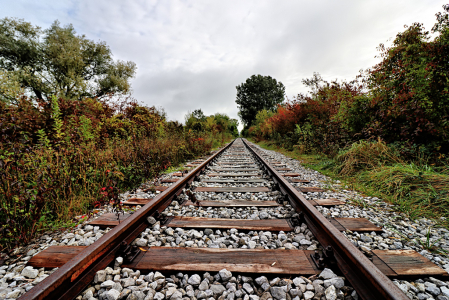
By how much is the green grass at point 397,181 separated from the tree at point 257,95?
3887 centimetres

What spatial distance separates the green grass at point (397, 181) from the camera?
2.28 metres

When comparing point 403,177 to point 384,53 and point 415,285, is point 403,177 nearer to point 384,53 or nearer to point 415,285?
point 415,285

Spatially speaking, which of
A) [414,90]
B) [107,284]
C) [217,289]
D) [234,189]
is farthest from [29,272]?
[414,90]

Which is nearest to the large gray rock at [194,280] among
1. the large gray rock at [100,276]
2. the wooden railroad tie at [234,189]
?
the large gray rock at [100,276]

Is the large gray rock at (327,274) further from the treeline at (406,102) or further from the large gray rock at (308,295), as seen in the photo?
the treeline at (406,102)

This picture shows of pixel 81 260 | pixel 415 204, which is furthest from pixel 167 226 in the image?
pixel 415 204

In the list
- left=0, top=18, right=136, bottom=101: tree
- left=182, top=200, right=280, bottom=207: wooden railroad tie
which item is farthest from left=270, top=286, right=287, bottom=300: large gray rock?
left=0, top=18, right=136, bottom=101: tree

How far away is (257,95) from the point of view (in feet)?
139

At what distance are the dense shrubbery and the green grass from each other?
3.43 metres

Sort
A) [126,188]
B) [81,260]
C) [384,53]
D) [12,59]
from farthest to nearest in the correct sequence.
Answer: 1. [12,59]
2. [384,53]
3. [126,188]
4. [81,260]

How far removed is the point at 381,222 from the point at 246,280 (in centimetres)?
167

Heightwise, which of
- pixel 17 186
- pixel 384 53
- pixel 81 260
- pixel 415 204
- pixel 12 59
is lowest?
pixel 415 204

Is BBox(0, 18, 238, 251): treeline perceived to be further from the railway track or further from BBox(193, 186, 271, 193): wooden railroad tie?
BBox(193, 186, 271, 193): wooden railroad tie

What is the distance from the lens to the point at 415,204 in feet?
7.93
